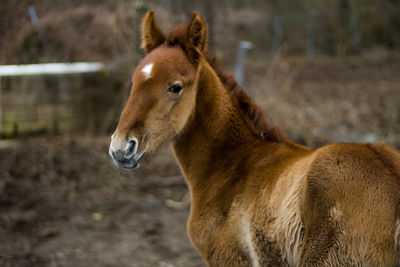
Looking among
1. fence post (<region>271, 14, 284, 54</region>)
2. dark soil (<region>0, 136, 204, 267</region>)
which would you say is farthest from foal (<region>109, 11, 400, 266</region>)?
fence post (<region>271, 14, 284, 54</region>)

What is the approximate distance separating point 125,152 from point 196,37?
3.23 feet

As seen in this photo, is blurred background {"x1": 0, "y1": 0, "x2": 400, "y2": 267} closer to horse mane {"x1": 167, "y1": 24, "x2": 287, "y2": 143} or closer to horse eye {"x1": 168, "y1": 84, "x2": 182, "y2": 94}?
horse mane {"x1": 167, "y1": 24, "x2": 287, "y2": 143}

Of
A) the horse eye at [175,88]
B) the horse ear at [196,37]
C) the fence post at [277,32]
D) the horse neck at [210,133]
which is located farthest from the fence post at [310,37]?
the horse eye at [175,88]

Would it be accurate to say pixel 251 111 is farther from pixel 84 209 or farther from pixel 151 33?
pixel 84 209

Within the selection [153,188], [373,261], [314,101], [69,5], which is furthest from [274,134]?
[314,101]

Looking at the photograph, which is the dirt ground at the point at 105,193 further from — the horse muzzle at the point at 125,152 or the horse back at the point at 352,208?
the horse back at the point at 352,208

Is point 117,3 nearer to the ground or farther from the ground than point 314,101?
farther from the ground

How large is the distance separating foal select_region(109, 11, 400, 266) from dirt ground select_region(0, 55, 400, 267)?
0.52 meters

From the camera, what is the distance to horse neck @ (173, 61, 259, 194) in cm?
277

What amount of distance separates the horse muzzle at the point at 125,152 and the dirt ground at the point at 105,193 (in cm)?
56

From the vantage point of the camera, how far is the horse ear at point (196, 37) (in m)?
2.62

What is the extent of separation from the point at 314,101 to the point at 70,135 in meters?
5.93

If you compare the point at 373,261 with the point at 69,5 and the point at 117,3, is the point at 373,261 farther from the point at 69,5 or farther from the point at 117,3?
the point at 69,5

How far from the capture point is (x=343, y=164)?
1.97 metres
